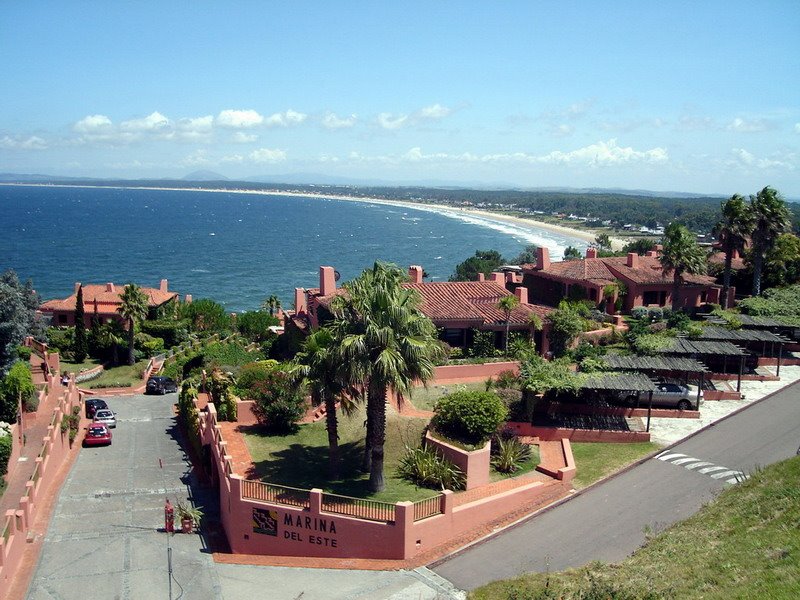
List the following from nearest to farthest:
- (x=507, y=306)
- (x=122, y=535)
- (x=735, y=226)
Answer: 1. (x=122, y=535)
2. (x=507, y=306)
3. (x=735, y=226)

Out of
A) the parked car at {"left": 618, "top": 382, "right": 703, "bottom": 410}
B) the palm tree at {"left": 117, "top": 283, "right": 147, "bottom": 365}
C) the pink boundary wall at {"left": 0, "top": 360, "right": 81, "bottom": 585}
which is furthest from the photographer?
the palm tree at {"left": 117, "top": 283, "right": 147, "bottom": 365}

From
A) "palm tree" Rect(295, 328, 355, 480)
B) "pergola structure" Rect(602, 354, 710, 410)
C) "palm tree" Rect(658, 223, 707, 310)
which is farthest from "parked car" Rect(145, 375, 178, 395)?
"palm tree" Rect(658, 223, 707, 310)

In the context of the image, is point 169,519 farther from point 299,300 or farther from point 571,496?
point 299,300

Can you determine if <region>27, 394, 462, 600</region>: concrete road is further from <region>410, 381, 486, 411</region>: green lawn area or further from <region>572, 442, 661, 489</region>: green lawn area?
<region>410, 381, 486, 411</region>: green lawn area

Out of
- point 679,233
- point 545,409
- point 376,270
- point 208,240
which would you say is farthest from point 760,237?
point 208,240

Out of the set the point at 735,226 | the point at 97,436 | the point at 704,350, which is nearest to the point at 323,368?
the point at 97,436

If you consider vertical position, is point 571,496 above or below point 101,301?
below
